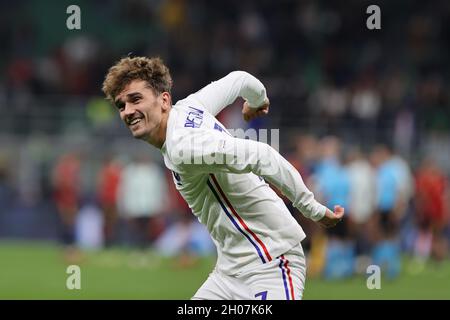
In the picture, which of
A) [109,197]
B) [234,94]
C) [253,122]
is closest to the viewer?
[234,94]

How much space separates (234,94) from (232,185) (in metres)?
0.86

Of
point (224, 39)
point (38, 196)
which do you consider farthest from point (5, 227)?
point (224, 39)

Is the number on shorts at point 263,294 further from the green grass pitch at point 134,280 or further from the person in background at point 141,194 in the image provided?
the person in background at point 141,194

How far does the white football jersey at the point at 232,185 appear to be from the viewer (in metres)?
5.76

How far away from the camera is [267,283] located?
611cm

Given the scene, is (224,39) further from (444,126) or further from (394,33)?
(444,126)

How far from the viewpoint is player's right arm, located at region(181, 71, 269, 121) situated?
654cm

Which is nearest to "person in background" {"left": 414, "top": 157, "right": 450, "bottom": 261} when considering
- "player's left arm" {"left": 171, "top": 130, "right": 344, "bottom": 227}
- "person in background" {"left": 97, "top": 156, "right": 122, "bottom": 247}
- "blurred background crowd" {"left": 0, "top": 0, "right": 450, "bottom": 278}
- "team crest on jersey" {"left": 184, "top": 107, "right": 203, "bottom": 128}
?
"blurred background crowd" {"left": 0, "top": 0, "right": 450, "bottom": 278}

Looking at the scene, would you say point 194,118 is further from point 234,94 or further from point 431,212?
point 431,212

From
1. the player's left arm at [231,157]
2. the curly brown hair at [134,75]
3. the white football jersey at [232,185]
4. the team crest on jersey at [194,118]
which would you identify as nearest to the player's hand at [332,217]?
the white football jersey at [232,185]

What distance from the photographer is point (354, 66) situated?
23828 mm

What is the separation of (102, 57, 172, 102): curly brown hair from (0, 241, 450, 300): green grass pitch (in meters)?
6.14

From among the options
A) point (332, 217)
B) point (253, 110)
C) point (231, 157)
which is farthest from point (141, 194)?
point (231, 157)

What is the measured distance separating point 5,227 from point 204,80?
5.41m
